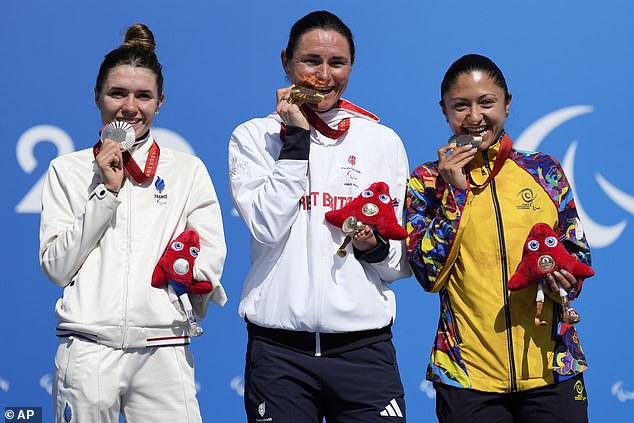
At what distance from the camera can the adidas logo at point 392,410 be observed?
2.52 meters

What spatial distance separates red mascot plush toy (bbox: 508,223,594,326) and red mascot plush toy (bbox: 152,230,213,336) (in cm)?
86

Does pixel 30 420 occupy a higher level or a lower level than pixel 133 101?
lower

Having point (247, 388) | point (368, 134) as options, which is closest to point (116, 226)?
point (247, 388)

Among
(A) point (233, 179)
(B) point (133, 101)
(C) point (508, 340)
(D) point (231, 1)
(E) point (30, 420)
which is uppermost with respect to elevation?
(D) point (231, 1)

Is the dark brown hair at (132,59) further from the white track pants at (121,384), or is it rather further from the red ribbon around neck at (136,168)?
the white track pants at (121,384)

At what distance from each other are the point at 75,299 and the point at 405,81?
1825mm

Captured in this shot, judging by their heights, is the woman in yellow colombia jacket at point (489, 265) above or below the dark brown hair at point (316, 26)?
below

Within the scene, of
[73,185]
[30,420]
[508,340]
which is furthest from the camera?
[30,420]

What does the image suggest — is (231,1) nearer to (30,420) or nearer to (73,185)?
(73,185)

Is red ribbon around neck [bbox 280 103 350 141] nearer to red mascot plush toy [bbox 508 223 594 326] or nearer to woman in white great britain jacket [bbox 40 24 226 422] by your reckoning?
woman in white great britain jacket [bbox 40 24 226 422]

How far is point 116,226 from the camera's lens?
2662 mm

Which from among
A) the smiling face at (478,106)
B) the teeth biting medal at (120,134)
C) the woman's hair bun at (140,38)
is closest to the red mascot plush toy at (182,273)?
the teeth biting medal at (120,134)

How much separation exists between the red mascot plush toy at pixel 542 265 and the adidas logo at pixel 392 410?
43 cm

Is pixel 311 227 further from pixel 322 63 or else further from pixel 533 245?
pixel 533 245
